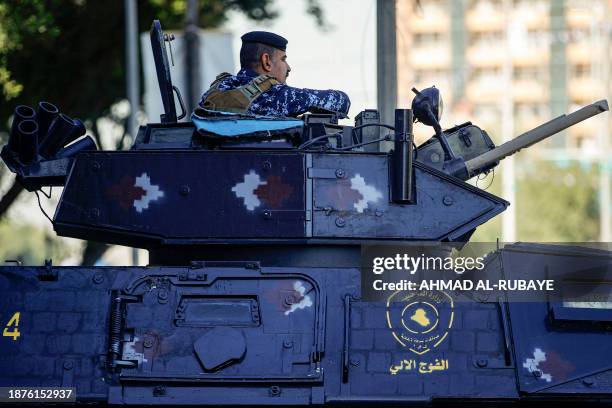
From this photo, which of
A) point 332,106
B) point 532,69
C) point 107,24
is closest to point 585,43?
point 532,69

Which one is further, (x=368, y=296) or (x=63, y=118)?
(x=63, y=118)

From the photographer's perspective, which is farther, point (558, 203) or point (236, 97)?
point (558, 203)

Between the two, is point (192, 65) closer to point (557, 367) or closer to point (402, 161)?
point (402, 161)

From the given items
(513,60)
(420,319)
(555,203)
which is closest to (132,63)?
(420,319)

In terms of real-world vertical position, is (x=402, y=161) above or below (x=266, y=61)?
below

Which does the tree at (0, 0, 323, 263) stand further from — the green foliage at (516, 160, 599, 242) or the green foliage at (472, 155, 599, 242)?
the green foliage at (516, 160, 599, 242)

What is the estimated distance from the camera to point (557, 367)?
9797mm

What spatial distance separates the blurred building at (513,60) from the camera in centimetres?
10338

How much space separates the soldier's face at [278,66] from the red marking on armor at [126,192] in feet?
5.29

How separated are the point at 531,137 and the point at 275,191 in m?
2.22

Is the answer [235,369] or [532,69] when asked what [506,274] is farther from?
[532,69]

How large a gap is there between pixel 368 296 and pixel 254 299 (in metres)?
0.79

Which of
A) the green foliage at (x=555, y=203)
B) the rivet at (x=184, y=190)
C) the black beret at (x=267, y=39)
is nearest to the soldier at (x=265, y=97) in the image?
the black beret at (x=267, y=39)

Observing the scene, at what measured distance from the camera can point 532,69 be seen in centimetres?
10650
